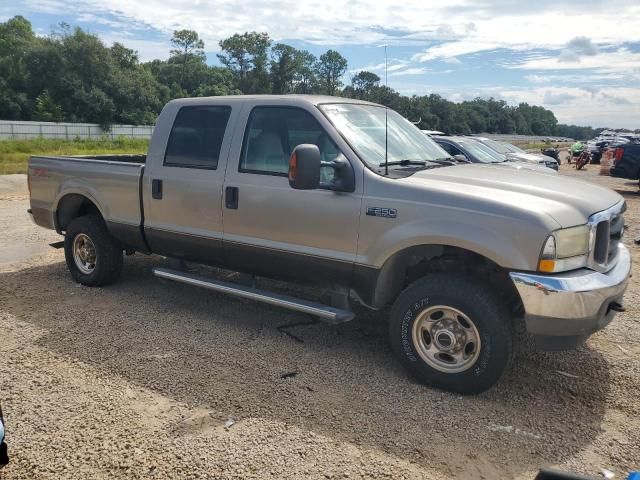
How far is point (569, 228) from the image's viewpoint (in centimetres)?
347

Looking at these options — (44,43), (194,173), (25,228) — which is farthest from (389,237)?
(44,43)

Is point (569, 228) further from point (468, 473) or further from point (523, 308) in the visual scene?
point (468, 473)

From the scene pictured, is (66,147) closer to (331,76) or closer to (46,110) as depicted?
(46,110)

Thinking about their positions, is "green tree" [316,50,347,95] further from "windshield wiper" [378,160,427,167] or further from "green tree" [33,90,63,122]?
"green tree" [33,90,63,122]

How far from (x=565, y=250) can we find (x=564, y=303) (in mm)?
328

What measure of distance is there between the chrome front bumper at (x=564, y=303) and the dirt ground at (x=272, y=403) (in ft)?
1.86

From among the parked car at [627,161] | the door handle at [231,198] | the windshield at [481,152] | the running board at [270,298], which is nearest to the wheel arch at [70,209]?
the running board at [270,298]

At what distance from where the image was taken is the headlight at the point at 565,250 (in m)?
3.39

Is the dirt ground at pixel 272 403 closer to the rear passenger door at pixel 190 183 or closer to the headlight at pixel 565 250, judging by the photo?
the rear passenger door at pixel 190 183

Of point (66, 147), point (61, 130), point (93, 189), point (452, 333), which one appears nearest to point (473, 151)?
point (93, 189)

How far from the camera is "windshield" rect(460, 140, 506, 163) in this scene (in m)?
11.5

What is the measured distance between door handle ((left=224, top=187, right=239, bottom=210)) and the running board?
2.30 feet

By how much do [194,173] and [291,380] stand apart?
2096mm

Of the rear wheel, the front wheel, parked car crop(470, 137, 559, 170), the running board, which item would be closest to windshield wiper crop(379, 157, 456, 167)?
the front wheel
